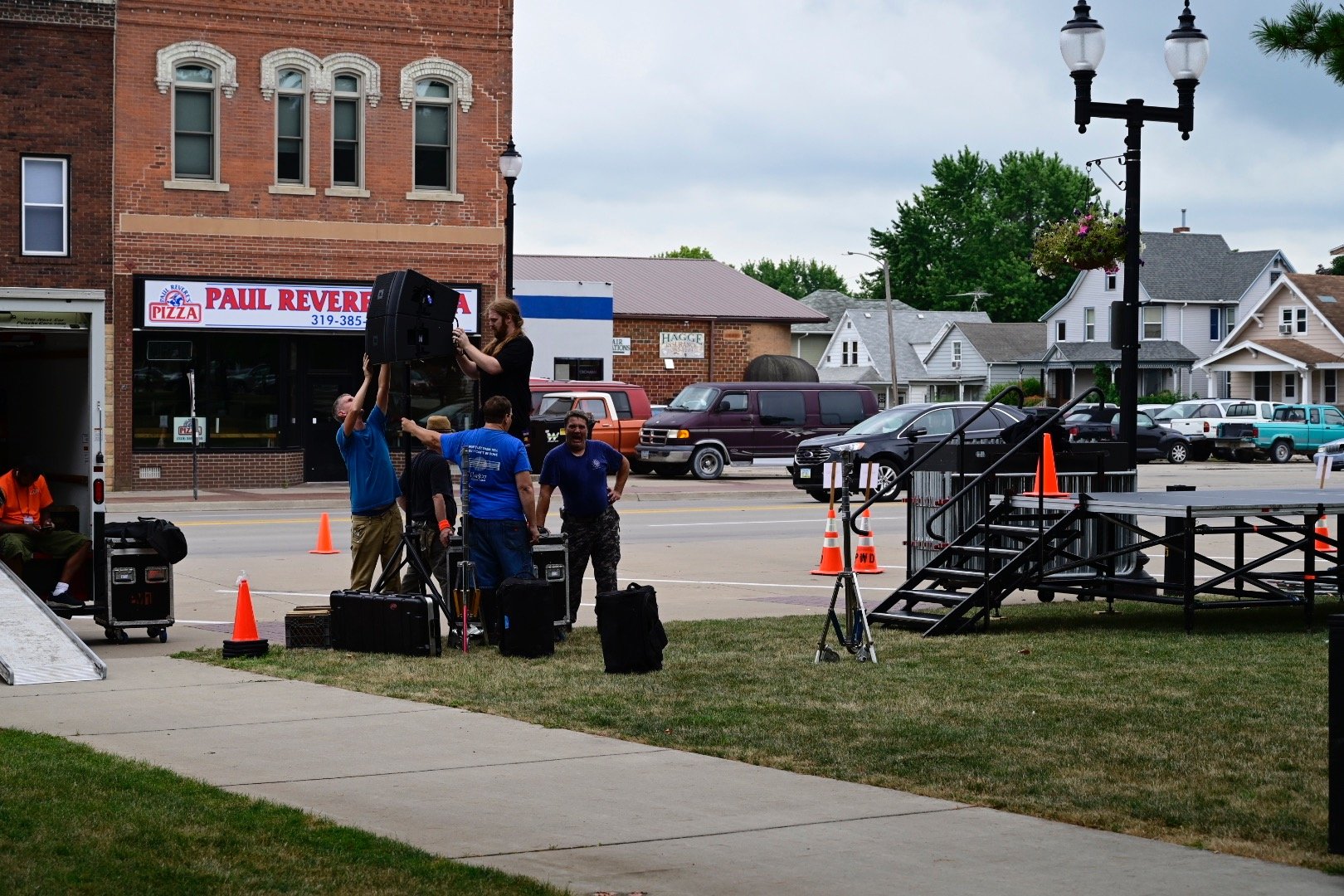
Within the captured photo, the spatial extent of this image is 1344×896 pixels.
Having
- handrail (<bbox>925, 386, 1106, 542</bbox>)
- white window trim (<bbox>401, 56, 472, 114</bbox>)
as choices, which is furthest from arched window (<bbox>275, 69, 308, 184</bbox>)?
handrail (<bbox>925, 386, 1106, 542</bbox>)

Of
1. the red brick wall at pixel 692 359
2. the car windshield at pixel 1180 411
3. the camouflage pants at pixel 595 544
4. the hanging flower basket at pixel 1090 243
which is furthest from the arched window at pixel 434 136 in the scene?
the car windshield at pixel 1180 411

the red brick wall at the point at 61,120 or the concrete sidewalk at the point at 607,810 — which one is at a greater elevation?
the red brick wall at the point at 61,120

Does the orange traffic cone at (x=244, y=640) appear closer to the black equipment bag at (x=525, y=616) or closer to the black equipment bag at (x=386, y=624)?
the black equipment bag at (x=386, y=624)

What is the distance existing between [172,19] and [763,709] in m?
26.3

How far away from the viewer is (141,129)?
3203cm

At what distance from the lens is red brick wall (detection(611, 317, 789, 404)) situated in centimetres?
5844

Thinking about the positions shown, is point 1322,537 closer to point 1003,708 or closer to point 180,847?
point 1003,708

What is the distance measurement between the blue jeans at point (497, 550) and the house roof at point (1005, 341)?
76684 millimetres

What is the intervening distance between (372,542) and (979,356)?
7780 centimetres

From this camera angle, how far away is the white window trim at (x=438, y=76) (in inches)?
1339

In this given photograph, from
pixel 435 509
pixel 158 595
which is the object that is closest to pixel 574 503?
pixel 435 509

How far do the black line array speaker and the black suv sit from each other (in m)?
18.1

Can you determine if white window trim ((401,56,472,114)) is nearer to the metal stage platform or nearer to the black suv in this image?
the black suv

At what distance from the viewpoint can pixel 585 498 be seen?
1325cm
